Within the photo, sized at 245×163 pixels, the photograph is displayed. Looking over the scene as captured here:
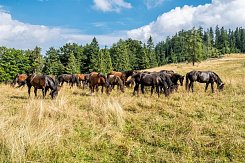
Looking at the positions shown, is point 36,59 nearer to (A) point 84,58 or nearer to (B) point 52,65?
(B) point 52,65

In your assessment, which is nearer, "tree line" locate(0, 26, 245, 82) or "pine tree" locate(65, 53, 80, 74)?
"tree line" locate(0, 26, 245, 82)

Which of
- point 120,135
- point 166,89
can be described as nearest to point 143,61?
point 166,89

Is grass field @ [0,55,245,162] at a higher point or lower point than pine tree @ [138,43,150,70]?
lower

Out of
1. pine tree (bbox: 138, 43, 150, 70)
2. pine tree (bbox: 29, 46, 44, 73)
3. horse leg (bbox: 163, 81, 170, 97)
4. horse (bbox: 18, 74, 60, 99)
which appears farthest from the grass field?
pine tree (bbox: 138, 43, 150, 70)

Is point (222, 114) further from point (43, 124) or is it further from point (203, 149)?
point (43, 124)

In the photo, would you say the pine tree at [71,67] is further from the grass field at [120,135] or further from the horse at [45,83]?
the grass field at [120,135]

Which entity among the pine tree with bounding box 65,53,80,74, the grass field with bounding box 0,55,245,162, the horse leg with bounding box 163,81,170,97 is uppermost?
the pine tree with bounding box 65,53,80,74

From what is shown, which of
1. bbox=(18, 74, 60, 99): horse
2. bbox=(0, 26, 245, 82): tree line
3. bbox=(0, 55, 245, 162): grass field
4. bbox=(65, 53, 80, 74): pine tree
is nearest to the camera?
bbox=(0, 55, 245, 162): grass field

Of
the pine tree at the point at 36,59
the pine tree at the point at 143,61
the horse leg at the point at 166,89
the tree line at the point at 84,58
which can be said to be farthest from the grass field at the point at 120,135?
the pine tree at the point at 143,61

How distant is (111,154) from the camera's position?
7.23 meters

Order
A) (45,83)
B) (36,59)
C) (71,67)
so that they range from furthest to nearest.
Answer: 1. (71,67)
2. (36,59)
3. (45,83)

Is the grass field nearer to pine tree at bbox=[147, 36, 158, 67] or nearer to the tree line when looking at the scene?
the tree line

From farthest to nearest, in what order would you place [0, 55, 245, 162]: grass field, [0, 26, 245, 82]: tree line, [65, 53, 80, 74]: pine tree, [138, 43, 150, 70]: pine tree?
[138, 43, 150, 70]: pine tree → [65, 53, 80, 74]: pine tree → [0, 26, 245, 82]: tree line → [0, 55, 245, 162]: grass field

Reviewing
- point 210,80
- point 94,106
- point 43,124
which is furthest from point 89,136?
point 210,80
